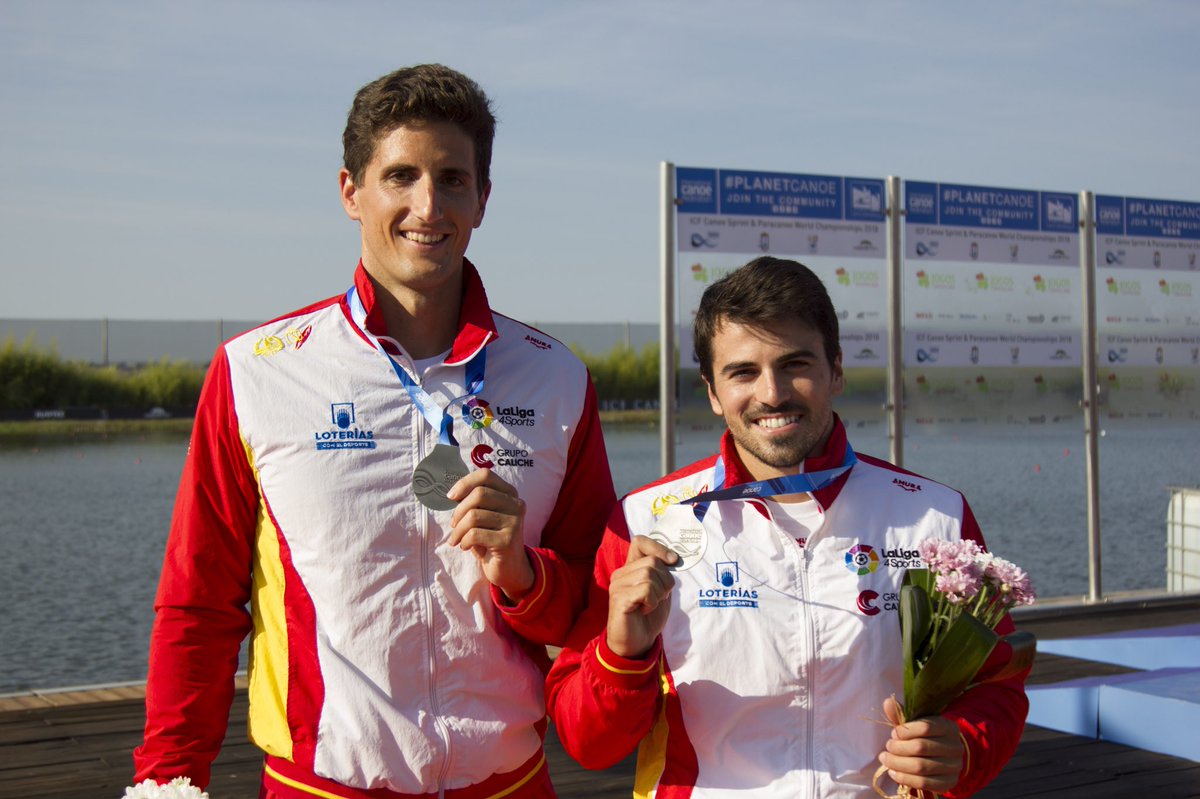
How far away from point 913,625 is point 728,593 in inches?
13.8

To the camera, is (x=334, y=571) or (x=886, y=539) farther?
(x=886, y=539)

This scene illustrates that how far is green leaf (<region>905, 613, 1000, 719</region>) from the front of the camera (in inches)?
78.3

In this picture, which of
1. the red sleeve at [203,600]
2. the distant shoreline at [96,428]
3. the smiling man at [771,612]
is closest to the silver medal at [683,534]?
the smiling man at [771,612]

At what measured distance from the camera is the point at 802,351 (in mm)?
2279

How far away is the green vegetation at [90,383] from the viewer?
3006 cm

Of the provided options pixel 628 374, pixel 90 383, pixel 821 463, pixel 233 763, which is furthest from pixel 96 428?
pixel 821 463

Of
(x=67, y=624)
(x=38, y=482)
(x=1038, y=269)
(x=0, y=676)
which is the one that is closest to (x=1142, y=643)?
(x=1038, y=269)

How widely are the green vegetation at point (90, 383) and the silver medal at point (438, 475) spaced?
94.5 feet

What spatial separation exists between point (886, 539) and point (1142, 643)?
515 cm

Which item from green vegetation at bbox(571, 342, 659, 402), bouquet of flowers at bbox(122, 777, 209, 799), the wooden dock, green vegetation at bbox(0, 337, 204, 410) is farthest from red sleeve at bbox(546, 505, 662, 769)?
green vegetation at bbox(0, 337, 204, 410)

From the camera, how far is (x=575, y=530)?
2.34m

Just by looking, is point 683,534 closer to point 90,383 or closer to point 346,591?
point 346,591

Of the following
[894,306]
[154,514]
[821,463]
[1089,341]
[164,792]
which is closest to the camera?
[164,792]

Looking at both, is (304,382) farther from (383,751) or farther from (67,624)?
(67,624)
